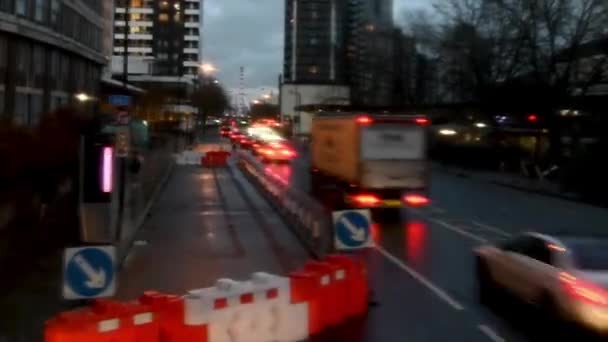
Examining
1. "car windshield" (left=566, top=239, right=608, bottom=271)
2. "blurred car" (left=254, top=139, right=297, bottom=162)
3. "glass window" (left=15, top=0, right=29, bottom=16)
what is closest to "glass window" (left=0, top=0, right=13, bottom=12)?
"glass window" (left=15, top=0, right=29, bottom=16)

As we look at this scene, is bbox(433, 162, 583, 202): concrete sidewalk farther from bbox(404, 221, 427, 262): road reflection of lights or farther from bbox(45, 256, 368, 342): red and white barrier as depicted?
bbox(45, 256, 368, 342): red and white barrier

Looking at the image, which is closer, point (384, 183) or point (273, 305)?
point (273, 305)

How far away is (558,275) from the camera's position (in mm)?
11766

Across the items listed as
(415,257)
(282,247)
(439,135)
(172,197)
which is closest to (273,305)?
(415,257)

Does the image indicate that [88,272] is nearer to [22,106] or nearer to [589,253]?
[589,253]

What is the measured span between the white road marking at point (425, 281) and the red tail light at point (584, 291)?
105 inches

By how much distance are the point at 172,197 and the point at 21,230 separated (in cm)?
1515

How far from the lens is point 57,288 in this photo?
15.2 m

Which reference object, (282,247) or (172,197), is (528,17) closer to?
(172,197)

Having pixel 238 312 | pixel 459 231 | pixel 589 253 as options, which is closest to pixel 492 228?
pixel 459 231

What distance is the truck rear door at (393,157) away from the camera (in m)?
27.7

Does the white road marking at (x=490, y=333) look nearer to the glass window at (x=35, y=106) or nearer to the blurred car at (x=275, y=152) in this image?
the glass window at (x=35, y=106)

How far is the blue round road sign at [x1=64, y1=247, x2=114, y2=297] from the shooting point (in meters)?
10.3

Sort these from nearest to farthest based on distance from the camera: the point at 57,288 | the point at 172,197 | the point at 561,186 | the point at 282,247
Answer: the point at 57,288, the point at 282,247, the point at 172,197, the point at 561,186
